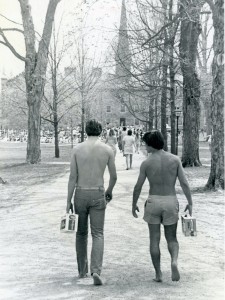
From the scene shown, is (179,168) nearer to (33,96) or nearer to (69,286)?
(69,286)

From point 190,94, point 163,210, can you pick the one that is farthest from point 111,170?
point 190,94

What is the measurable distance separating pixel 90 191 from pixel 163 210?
76 cm

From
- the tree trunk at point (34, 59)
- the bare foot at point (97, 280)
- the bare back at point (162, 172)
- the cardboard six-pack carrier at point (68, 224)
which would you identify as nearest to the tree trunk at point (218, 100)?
the bare back at point (162, 172)

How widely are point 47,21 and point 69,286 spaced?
20056mm

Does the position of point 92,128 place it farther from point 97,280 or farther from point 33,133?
point 33,133

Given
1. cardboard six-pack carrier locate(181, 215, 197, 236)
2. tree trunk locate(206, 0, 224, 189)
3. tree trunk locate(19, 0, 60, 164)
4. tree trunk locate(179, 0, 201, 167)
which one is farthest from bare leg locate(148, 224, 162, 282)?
tree trunk locate(19, 0, 60, 164)

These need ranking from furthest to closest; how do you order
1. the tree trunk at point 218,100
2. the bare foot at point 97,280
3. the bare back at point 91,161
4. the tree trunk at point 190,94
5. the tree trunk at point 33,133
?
the tree trunk at point 33,133 < the tree trunk at point 190,94 < the tree trunk at point 218,100 < the bare back at point 91,161 < the bare foot at point 97,280

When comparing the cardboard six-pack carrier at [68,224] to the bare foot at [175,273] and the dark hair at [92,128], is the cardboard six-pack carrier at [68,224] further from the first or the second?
the bare foot at [175,273]

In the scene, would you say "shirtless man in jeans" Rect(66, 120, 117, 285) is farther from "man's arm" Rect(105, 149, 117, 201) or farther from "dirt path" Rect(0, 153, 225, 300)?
"dirt path" Rect(0, 153, 225, 300)

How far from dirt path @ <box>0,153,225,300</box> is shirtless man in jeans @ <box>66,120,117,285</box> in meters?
0.29

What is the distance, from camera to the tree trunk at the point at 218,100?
41.9 feet

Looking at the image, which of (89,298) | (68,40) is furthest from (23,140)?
(89,298)

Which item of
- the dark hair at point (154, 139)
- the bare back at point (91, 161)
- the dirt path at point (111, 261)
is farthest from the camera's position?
the bare back at point (91, 161)

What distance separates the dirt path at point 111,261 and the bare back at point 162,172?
900mm
